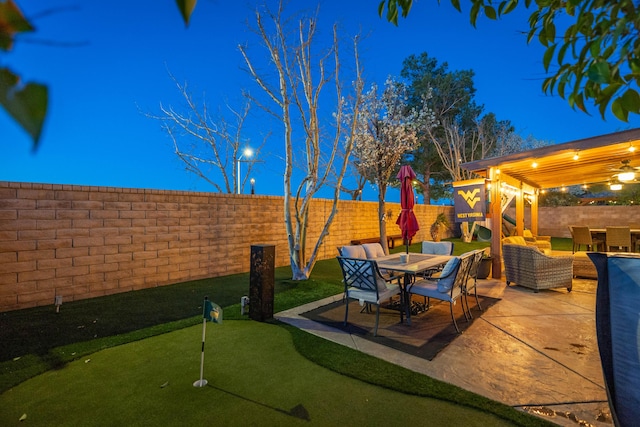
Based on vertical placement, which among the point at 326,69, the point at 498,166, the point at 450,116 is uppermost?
the point at 450,116

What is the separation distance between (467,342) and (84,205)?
5.96 meters

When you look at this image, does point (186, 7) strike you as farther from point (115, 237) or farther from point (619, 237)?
point (619, 237)

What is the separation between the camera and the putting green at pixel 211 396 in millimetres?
2248

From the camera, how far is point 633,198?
15492mm

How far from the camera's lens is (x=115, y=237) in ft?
17.9

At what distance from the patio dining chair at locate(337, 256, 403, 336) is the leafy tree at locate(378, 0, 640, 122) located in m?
2.90

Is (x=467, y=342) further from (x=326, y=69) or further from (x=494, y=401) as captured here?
(x=326, y=69)

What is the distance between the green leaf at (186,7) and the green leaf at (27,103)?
0.19 meters

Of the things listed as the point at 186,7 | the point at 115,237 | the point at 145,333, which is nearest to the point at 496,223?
the point at 145,333

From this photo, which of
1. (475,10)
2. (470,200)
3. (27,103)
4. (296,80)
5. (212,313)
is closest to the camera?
(27,103)

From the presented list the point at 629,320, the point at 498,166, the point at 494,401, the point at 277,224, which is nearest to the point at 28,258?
the point at 277,224

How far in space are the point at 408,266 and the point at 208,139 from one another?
8.36 metres

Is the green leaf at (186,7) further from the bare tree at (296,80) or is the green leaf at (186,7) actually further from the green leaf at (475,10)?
the bare tree at (296,80)

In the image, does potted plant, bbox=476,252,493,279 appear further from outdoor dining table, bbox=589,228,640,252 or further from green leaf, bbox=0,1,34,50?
green leaf, bbox=0,1,34,50
